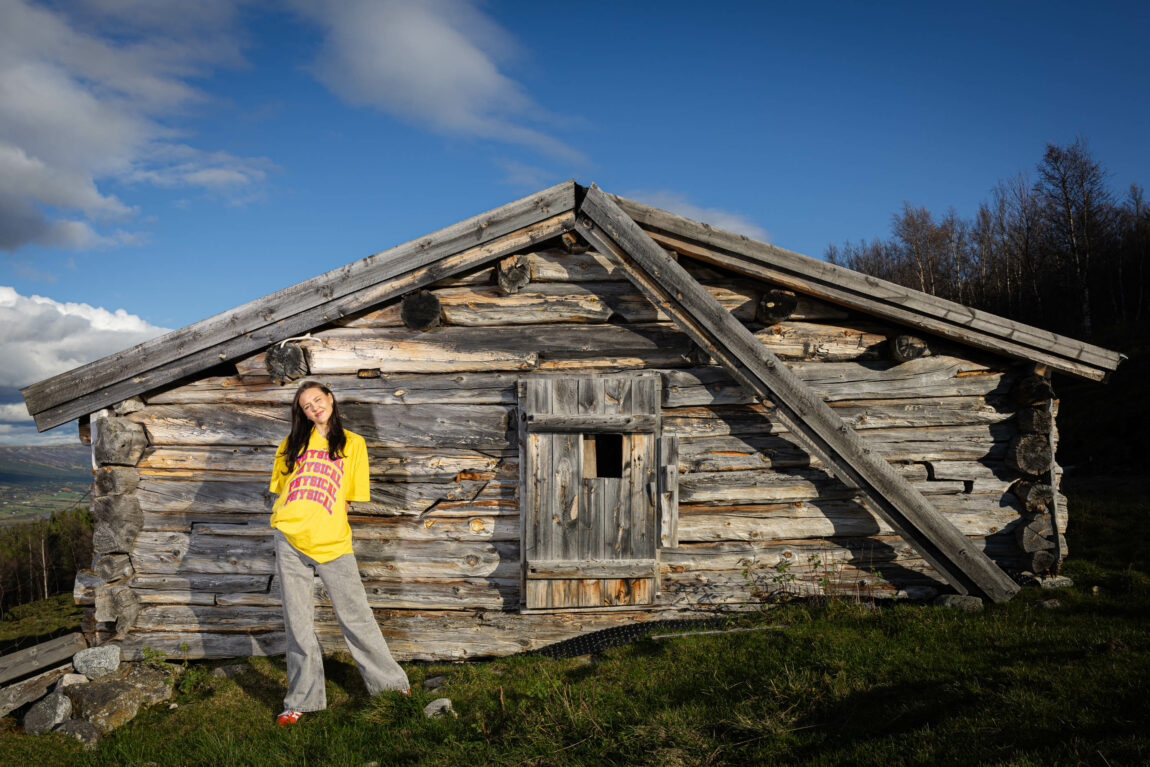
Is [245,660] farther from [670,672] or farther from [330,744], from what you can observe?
[670,672]

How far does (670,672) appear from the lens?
4.22m

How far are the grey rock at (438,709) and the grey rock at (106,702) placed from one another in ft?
7.82

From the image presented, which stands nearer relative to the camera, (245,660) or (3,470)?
(245,660)

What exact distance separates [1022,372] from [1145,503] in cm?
680

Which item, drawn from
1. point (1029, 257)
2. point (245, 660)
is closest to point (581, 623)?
point (245, 660)

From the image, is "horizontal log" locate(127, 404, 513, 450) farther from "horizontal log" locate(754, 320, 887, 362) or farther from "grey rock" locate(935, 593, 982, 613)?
"grey rock" locate(935, 593, 982, 613)

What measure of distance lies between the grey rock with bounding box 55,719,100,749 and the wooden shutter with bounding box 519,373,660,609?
3.22 m

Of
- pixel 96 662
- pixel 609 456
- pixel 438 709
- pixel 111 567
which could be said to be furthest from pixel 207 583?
pixel 609 456

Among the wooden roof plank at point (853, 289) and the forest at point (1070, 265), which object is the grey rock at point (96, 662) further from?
the forest at point (1070, 265)

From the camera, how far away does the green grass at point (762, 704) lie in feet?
10.3

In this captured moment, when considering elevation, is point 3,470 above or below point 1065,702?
below

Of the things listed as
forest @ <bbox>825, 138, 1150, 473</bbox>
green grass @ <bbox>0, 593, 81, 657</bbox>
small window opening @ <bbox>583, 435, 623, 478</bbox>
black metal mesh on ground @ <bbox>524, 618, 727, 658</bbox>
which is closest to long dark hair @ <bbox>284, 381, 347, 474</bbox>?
black metal mesh on ground @ <bbox>524, 618, 727, 658</bbox>

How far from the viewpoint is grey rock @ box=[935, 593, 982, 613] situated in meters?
4.89

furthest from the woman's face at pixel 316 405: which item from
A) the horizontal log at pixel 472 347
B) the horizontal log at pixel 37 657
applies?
the horizontal log at pixel 37 657
